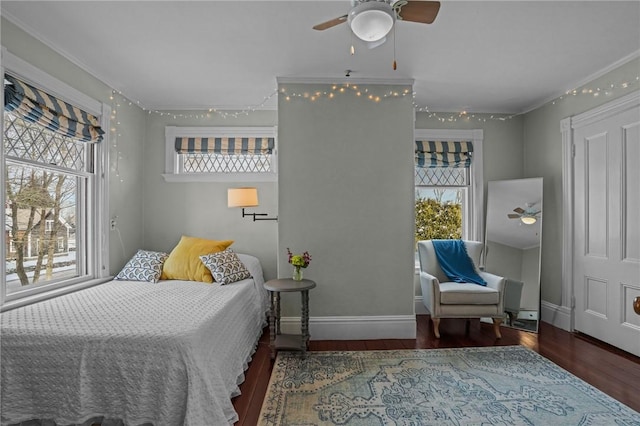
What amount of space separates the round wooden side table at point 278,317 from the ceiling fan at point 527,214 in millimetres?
2599

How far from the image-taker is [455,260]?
4301mm

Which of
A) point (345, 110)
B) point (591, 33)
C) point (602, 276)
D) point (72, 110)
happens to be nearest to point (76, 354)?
point (72, 110)

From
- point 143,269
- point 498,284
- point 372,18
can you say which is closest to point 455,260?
point 498,284

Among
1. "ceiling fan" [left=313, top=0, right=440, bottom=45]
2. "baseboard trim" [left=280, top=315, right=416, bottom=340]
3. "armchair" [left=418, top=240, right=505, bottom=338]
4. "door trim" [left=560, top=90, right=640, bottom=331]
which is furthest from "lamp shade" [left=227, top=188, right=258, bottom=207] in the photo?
"door trim" [left=560, top=90, right=640, bottom=331]

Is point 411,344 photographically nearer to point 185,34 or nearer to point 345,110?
point 345,110

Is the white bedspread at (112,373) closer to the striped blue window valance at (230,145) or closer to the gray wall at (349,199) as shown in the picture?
the gray wall at (349,199)

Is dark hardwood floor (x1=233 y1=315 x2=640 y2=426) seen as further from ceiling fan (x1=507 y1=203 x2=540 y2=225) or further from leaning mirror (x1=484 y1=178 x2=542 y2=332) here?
ceiling fan (x1=507 y1=203 x2=540 y2=225)

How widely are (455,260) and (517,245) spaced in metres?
0.73

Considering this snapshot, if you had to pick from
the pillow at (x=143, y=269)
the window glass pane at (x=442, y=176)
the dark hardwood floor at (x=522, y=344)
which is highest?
the window glass pane at (x=442, y=176)

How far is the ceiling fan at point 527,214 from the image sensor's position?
4203 mm

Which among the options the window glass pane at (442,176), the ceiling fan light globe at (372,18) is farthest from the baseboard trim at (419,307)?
the ceiling fan light globe at (372,18)

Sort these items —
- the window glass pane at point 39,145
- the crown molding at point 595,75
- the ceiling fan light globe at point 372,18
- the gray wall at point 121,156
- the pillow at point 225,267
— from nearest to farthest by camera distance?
the ceiling fan light globe at point 372,18, the window glass pane at point 39,145, the gray wall at point 121,156, the crown molding at point 595,75, the pillow at point 225,267

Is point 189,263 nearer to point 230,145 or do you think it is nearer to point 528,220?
point 230,145

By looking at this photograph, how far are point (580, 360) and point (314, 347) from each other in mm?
2265
